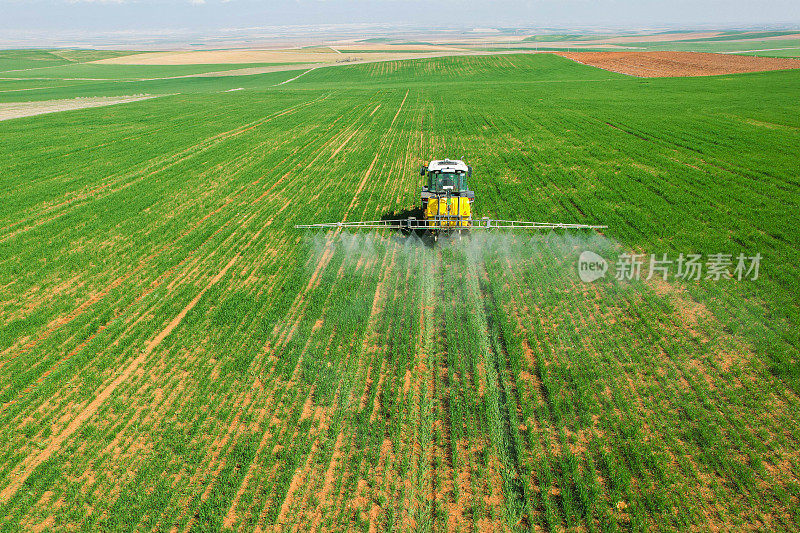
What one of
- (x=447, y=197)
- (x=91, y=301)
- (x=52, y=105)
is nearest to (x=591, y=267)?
(x=447, y=197)

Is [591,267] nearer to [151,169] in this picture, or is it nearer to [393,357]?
[393,357]

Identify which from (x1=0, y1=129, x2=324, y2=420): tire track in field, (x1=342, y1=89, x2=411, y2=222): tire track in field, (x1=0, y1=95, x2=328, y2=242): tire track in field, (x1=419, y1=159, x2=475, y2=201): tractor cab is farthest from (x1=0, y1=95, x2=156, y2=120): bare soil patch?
(x1=419, y1=159, x2=475, y2=201): tractor cab

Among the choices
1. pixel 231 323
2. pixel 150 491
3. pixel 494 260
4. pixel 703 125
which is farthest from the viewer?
pixel 703 125

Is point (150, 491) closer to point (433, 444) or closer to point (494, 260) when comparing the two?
point (433, 444)

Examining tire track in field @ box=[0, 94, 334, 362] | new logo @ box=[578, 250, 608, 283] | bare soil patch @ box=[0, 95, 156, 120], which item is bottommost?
tire track in field @ box=[0, 94, 334, 362]

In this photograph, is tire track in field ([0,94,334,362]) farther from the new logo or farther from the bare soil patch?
the bare soil patch

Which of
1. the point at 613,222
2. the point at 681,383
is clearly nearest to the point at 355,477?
the point at 681,383
